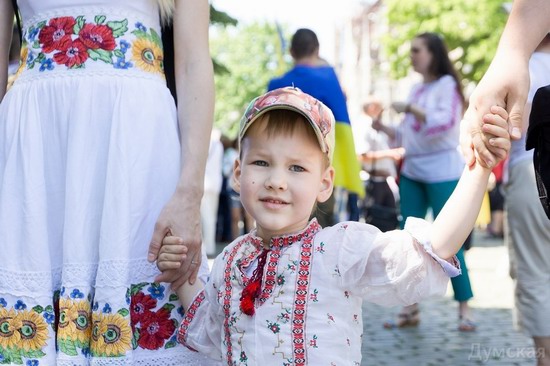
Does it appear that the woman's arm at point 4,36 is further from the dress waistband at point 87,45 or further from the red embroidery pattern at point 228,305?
the red embroidery pattern at point 228,305

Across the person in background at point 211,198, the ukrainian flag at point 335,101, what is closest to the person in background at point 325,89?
the ukrainian flag at point 335,101

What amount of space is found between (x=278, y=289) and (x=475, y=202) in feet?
1.89

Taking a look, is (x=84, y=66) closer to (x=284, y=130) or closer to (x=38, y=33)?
(x=38, y=33)

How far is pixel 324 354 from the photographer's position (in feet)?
7.04

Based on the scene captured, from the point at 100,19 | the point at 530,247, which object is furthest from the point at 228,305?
the point at 530,247

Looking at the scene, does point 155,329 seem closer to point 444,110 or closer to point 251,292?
point 251,292

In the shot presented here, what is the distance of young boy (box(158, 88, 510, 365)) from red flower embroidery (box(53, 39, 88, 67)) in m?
0.51

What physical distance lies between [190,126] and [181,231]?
324mm

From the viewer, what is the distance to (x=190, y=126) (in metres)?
2.41

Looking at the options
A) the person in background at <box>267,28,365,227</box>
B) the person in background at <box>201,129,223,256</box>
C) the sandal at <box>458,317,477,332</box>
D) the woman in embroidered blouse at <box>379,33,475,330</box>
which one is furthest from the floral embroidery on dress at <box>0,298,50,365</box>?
the person in background at <box>201,129,223,256</box>

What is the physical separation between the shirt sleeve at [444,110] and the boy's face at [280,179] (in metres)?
4.14

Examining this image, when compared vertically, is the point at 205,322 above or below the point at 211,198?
below

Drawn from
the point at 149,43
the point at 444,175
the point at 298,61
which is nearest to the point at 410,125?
the point at 444,175

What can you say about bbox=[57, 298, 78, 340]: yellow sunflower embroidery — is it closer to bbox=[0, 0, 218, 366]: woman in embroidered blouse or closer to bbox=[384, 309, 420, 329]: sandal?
bbox=[0, 0, 218, 366]: woman in embroidered blouse
